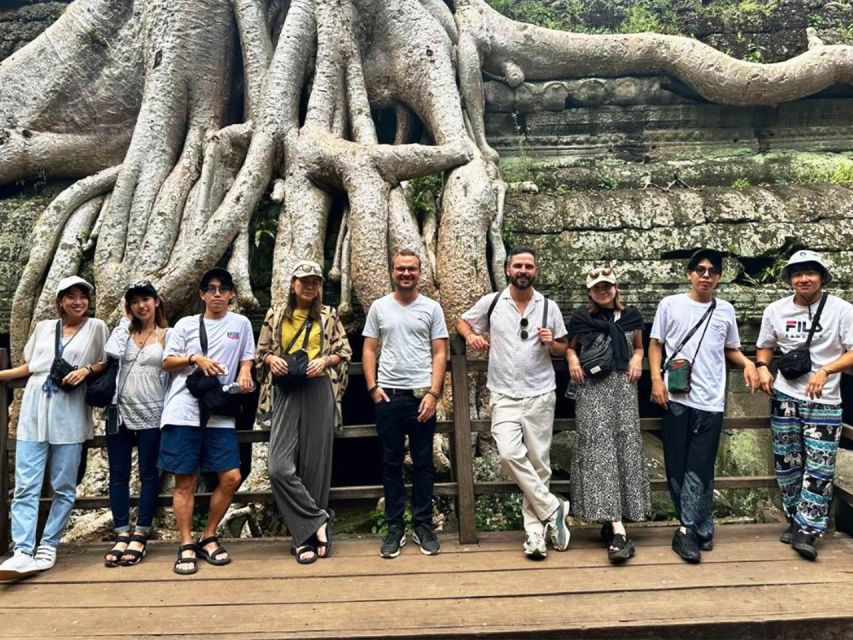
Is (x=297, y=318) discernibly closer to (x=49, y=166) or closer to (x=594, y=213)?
(x=594, y=213)

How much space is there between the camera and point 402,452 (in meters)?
2.84

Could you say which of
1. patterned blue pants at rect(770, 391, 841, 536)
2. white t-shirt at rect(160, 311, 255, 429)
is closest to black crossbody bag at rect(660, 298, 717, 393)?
patterned blue pants at rect(770, 391, 841, 536)

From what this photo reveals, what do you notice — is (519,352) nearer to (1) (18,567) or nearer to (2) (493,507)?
(2) (493,507)

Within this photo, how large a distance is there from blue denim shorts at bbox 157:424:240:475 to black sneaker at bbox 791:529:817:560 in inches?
107

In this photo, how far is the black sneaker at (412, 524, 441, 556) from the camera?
2805 mm

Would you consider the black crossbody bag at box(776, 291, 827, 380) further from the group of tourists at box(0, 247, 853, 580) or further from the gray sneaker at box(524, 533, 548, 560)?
the gray sneaker at box(524, 533, 548, 560)

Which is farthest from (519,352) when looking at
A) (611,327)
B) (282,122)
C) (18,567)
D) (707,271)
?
(282,122)

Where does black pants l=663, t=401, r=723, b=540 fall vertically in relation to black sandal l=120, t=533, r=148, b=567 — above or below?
above

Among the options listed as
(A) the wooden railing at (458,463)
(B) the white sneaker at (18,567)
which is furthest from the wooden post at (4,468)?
(B) the white sneaker at (18,567)

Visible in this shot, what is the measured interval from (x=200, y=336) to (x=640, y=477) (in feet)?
7.39

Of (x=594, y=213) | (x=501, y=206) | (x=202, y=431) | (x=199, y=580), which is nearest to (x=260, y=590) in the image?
(x=199, y=580)

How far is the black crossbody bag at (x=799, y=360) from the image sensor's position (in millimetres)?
2670

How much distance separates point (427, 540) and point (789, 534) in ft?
6.00

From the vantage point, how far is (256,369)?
3115 millimetres
